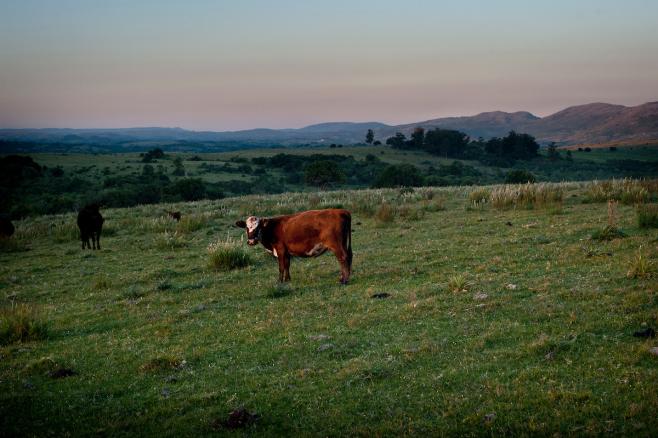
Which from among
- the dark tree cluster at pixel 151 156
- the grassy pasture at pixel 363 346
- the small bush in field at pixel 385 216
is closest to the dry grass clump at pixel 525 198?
the small bush in field at pixel 385 216

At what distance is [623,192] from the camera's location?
2353cm

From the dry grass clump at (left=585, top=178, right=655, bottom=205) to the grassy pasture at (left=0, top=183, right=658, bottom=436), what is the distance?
695 centimetres

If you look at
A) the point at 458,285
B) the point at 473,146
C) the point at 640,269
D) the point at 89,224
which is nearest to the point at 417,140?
the point at 473,146

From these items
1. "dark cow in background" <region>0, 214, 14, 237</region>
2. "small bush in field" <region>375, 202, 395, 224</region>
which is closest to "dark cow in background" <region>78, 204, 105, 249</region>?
"dark cow in background" <region>0, 214, 14, 237</region>

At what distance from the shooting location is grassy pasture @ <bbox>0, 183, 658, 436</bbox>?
5914 mm

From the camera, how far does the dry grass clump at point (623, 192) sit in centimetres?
2241

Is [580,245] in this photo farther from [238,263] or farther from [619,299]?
[238,263]

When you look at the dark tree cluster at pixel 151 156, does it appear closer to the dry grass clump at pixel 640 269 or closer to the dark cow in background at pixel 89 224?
the dark cow in background at pixel 89 224

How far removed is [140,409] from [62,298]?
882 centimetres

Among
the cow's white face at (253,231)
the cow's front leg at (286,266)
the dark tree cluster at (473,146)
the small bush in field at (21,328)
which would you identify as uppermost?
Answer: the dark tree cluster at (473,146)

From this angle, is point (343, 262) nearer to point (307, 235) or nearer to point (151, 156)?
point (307, 235)

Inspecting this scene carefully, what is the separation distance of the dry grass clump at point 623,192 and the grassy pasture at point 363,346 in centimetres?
695

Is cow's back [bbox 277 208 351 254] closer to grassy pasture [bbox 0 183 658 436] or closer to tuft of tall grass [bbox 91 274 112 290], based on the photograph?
grassy pasture [bbox 0 183 658 436]

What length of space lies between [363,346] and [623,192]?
2022 centimetres
